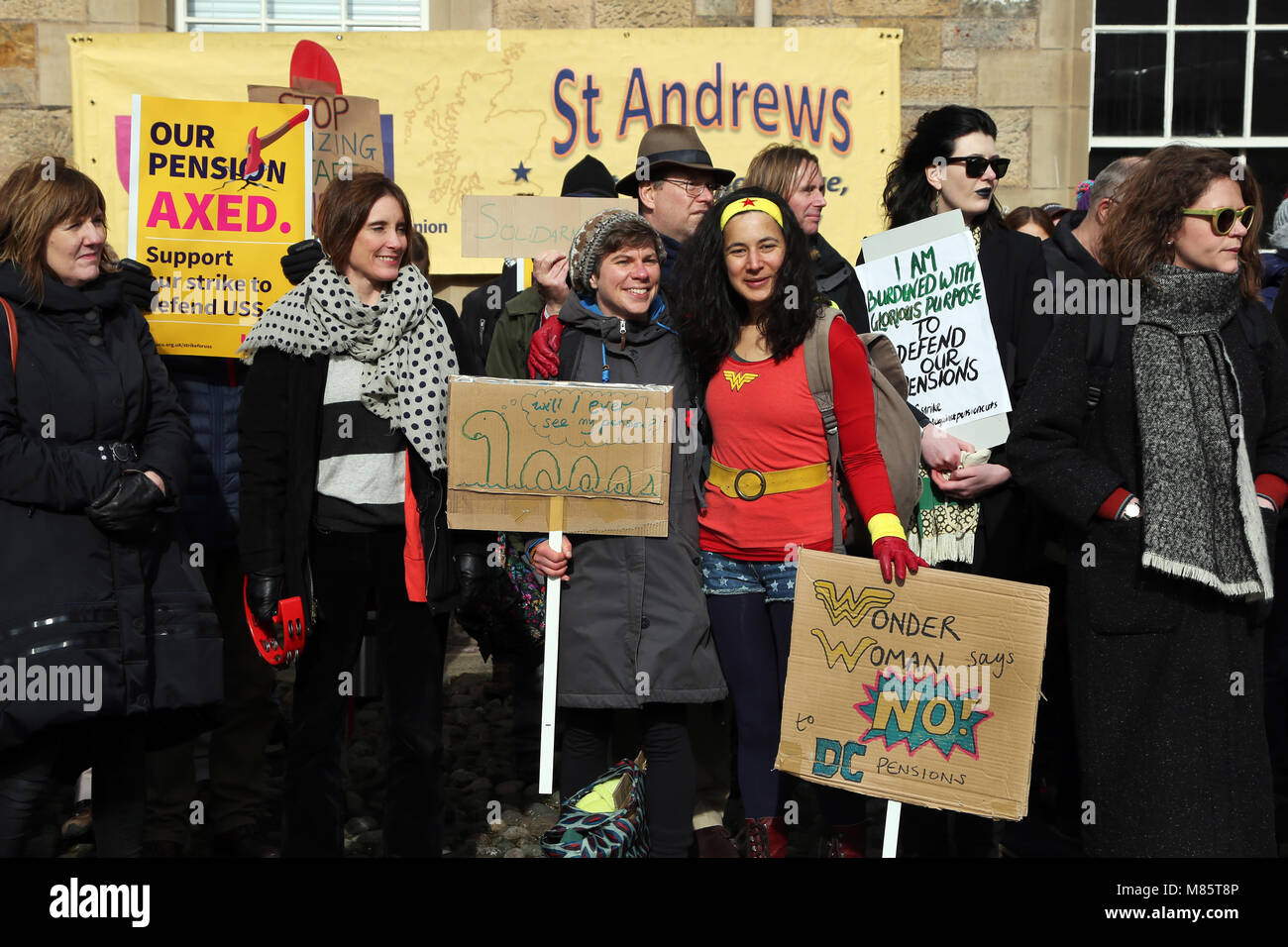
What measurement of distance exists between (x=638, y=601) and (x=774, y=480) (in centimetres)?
53

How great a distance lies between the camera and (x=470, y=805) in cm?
521

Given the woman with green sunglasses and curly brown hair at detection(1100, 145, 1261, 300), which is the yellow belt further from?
curly brown hair at detection(1100, 145, 1261, 300)

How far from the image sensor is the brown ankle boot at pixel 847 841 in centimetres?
383

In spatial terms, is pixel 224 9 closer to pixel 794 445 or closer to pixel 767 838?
pixel 794 445

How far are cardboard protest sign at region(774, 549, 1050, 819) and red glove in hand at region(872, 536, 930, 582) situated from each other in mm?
32

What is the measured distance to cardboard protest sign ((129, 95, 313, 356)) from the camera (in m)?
4.57

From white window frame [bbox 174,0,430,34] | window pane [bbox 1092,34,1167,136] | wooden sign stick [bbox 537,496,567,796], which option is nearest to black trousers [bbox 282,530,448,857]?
wooden sign stick [bbox 537,496,567,796]

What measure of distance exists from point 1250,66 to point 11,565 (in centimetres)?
736

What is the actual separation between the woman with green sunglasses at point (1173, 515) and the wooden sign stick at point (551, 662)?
1.36 meters

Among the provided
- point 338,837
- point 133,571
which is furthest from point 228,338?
point 338,837

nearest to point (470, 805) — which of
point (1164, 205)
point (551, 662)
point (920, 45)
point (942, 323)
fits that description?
point (551, 662)

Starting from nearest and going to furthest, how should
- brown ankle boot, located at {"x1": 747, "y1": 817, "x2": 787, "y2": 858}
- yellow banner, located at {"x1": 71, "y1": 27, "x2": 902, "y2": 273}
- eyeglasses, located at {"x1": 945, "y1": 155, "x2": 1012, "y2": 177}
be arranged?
brown ankle boot, located at {"x1": 747, "y1": 817, "x2": 787, "y2": 858} < eyeglasses, located at {"x1": 945, "y1": 155, "x2": 1012, "y2": 177} < yellow banner, located at {"x1": 71, "y1": 27, "x2": 902, "y2": 273}

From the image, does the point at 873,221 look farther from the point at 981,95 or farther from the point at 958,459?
the point at 958,459
